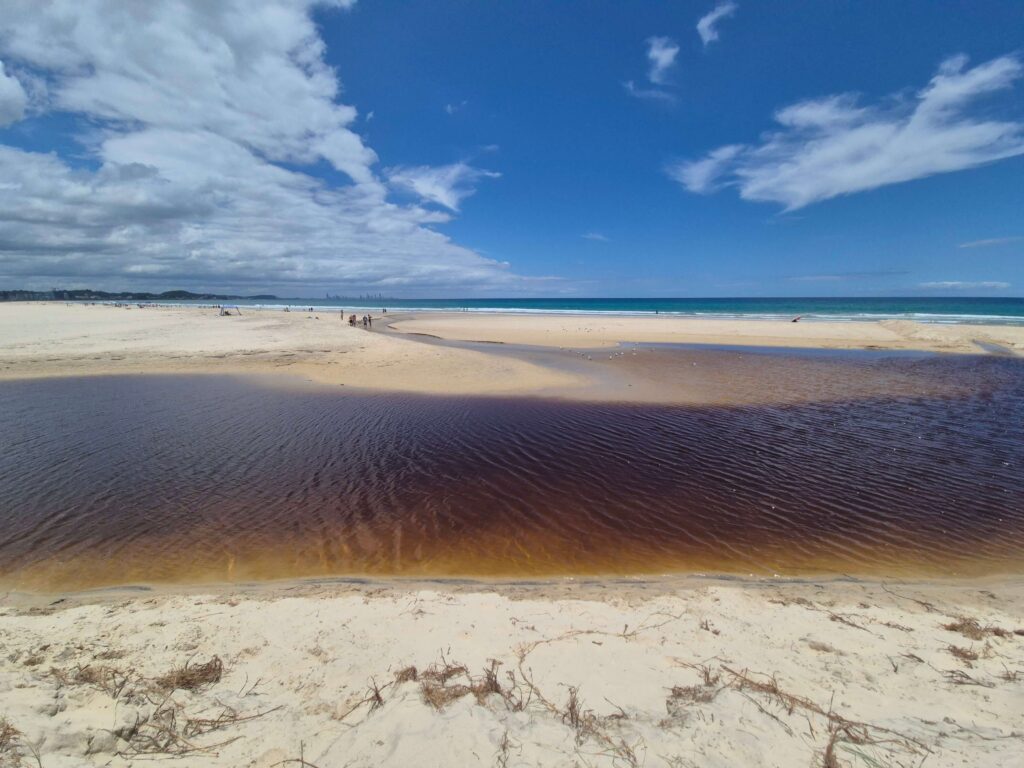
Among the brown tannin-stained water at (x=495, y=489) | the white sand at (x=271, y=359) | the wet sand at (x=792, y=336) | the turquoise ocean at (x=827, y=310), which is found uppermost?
the turquoise ocean at (x=827, y=310)

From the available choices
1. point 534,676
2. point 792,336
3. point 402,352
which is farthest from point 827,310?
point 534,676

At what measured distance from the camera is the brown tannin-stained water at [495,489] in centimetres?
718

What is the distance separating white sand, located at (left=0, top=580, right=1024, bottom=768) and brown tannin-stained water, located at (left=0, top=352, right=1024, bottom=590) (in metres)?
1.12

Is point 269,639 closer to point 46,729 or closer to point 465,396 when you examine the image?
point 46,729

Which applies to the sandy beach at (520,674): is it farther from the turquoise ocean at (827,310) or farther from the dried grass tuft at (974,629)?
the turquoise ocean at (827,310)

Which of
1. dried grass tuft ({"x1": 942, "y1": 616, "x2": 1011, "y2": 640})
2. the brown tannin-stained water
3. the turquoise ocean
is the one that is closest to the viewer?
dried grass tuft ({"x1": 942, "y1": 616, "x2": 1011, "y2": 640})

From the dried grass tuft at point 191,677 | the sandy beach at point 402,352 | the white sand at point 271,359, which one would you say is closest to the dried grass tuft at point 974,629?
the dried grass tuft at point 191,677

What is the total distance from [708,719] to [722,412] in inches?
531

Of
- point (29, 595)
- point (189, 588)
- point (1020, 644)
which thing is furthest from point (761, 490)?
point (29, 595)

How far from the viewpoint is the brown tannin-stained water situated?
23.6ft

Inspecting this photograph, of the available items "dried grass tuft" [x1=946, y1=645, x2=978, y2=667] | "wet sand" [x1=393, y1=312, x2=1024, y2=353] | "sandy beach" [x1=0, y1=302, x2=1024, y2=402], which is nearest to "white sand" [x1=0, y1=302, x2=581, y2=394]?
"sandy beach" [x1=0, y1=302, x2=1024, y2=402]

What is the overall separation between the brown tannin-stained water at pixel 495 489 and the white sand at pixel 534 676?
3.68ft

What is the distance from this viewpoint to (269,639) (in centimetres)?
491

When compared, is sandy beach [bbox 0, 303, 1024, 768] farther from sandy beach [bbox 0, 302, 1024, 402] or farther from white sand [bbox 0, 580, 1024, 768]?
sandy beach [bbox 0, 302, 1024, 402]
